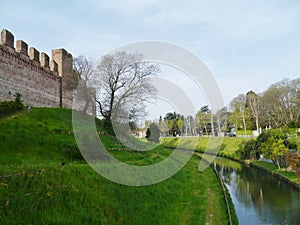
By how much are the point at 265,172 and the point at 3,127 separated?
2256cm

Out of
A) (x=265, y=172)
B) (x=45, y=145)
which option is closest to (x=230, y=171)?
(x=265, y=172)

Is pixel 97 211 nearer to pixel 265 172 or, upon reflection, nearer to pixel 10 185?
pixel 10 185

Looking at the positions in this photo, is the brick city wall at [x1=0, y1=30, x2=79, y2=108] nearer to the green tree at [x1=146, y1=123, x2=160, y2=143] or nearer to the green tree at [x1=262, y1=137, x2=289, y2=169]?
the green tree at [x1=146, y1=123, x2=160, y2=143]

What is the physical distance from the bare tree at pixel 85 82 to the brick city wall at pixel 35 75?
83 cm

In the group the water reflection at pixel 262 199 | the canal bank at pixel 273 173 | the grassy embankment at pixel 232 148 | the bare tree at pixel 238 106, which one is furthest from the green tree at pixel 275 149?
the bare tree at pixel 238 106

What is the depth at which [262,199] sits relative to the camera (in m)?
17.5

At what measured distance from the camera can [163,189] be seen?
13.7 metres

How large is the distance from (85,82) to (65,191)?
19507 millimetres

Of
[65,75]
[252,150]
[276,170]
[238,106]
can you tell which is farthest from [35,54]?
[238,106]

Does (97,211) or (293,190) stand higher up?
(97,211)

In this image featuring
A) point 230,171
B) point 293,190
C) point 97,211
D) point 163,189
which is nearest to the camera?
point 97,211

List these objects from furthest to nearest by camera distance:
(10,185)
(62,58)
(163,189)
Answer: (62,58), (163,189), (10,185)

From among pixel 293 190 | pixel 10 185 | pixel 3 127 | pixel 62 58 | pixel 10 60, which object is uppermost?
pixel 62 58

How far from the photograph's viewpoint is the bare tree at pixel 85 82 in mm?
23812
